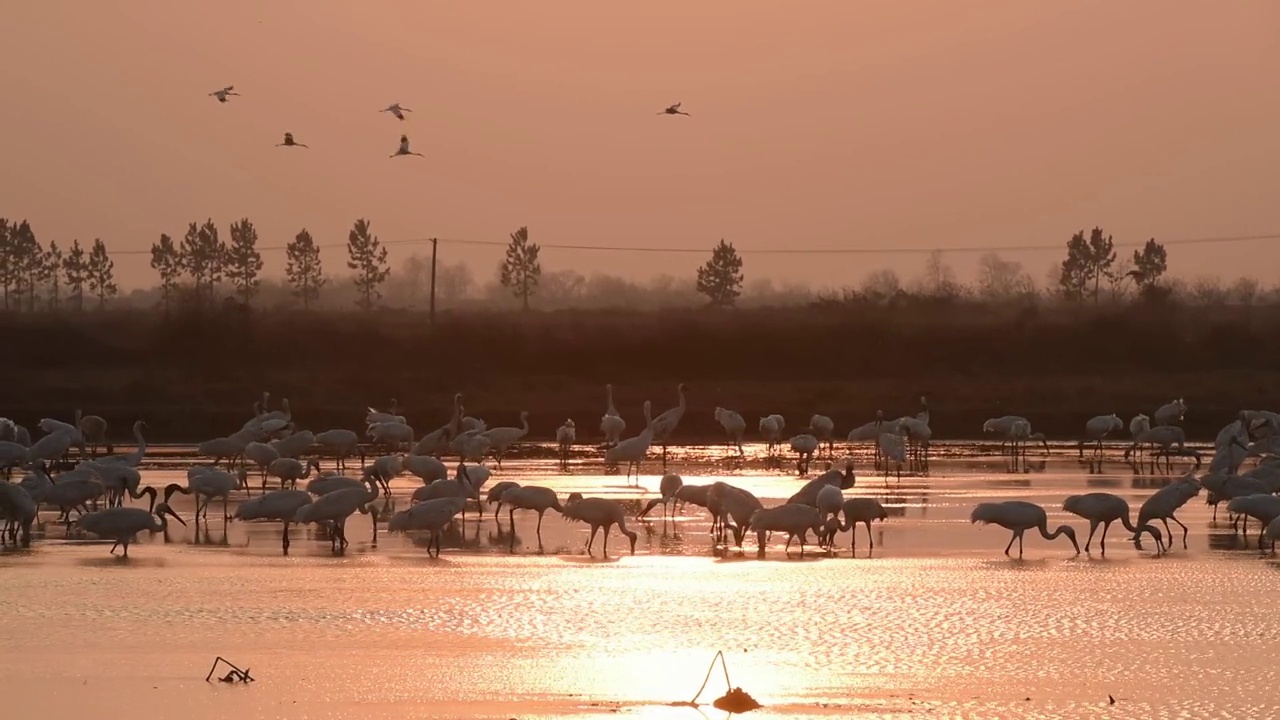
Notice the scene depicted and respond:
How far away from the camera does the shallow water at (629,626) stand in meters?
11.8

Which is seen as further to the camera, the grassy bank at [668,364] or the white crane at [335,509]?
the grassy bank at [668,364]

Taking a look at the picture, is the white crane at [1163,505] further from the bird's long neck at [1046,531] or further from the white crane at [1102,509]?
the bird's long neck at [1046,531]

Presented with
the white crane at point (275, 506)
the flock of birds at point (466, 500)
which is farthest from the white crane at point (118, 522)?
the white crane at point (275, 506)

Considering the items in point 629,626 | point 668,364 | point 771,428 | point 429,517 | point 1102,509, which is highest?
point 668,364

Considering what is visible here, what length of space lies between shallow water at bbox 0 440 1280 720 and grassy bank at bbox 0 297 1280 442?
2844cm

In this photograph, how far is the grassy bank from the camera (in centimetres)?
5281

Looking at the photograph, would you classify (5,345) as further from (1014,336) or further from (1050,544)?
(1050,544)

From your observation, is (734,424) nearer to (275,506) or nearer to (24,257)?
(275,506)

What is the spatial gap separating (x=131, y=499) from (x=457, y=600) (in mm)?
10289

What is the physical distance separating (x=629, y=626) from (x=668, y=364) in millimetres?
49984

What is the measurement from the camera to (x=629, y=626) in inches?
576

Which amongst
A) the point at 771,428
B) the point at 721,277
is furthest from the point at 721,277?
the point at 771,428

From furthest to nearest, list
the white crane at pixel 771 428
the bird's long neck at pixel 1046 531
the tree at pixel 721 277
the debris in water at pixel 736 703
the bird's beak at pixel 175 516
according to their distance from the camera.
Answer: the tree at pixel 721 277 → the white crane at pixel 771 428 → the bird's beak at pixel 175 516 → the bird's long neck at pixel 1046 531 → the debris in water at pixel 736 703

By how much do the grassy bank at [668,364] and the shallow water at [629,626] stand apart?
28439 mm
